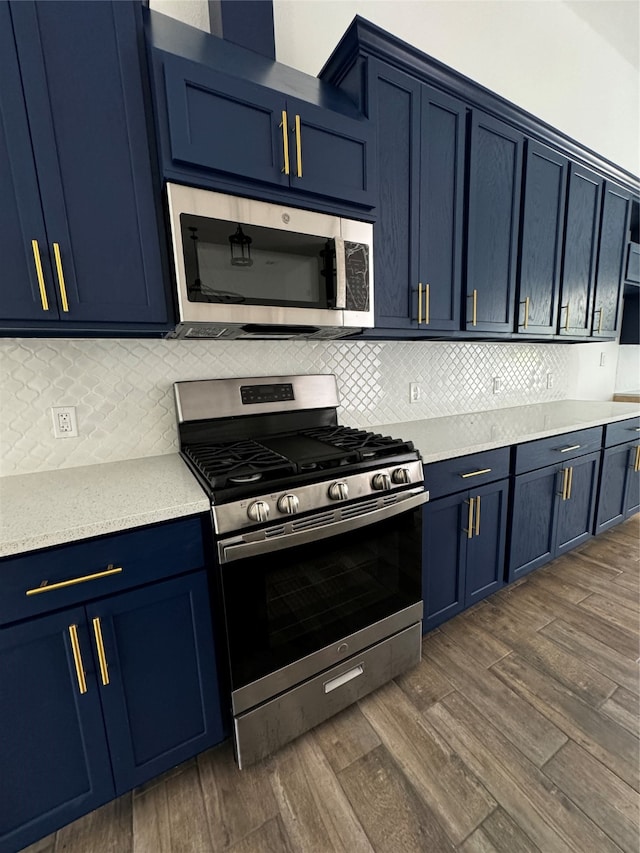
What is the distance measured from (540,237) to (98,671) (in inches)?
113

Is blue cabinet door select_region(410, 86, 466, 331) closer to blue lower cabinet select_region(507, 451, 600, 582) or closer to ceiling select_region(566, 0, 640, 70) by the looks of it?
blue lower cabinet select_region(507, 451, 600, 582)

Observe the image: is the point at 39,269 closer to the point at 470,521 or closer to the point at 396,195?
the point at 396,195

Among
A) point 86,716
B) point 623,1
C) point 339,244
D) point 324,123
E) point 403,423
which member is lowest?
point 86,716

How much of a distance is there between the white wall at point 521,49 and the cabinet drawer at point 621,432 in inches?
88.8

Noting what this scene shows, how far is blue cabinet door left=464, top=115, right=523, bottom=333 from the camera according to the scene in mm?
1836

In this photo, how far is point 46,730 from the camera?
96cm

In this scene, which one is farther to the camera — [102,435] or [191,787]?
[102,435]

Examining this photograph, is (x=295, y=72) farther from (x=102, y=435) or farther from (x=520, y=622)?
(x=520, y=622)

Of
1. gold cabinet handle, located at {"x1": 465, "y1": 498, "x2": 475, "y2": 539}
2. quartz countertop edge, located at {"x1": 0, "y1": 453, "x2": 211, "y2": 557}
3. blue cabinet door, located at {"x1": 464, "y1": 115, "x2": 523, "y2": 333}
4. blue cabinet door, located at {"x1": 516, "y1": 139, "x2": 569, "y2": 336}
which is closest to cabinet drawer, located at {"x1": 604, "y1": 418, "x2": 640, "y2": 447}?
blue cabinet door, located at {"x1": 516, "y1": 139, "x2": 569, "y2": 336}

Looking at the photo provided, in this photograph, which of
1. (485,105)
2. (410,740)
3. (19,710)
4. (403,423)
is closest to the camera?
(19,710)

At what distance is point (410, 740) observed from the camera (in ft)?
4.27

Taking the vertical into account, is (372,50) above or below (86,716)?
above

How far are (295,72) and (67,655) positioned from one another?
7.17ft

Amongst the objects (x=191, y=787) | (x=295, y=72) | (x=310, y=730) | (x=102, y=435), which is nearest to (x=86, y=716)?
(x=191, y=787)
